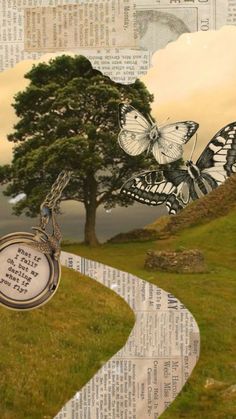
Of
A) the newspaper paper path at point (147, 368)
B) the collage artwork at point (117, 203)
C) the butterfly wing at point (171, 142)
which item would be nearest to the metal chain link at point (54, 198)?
the collage artwork at point (117, 203)

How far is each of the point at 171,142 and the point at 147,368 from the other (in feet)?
2.74

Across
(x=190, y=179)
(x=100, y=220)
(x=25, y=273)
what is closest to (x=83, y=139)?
(x=100, y=220)

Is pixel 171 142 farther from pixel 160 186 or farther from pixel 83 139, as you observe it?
pixel 83 139

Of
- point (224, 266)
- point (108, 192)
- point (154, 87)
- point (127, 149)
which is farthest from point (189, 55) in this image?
point (224, 266)

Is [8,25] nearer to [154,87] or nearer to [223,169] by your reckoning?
[154,87]

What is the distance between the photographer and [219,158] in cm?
217

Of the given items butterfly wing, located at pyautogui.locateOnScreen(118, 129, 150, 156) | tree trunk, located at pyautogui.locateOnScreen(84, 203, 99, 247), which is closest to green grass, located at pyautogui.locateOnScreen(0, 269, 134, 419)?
tree trunk, located at pyautogui.locateOnScreen(84, 203, 99, 247)

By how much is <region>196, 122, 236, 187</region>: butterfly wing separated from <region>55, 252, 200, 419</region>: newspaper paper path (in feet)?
1.55

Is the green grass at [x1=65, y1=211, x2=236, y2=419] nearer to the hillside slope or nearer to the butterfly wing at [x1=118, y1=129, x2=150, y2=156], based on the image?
the hillside slope

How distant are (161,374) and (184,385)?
0.09m

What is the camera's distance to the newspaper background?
2.21 metres

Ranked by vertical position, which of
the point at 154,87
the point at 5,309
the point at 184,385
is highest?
the point at 154,87

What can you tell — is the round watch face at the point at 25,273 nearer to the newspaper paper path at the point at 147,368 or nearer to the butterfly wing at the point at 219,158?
the newspaper paper path at the point at 147,368

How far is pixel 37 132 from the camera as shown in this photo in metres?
2.20
